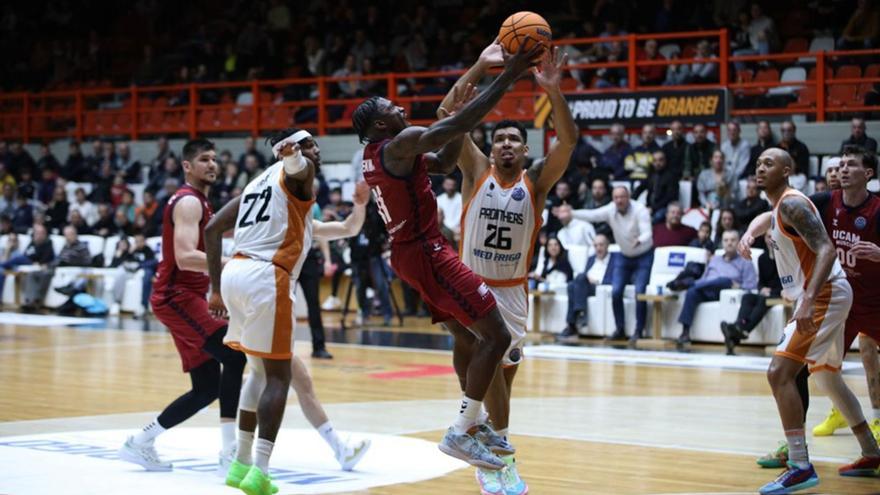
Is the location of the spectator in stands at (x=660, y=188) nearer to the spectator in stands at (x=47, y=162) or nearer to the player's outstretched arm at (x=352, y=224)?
the player's outstretched arm at (x=352, y=224)

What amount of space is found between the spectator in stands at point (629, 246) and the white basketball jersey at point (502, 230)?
7962mm

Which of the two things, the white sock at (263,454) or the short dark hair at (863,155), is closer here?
the white sock at (263,454)

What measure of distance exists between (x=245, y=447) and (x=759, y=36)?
13.4 meters

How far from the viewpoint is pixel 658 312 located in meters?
15.4

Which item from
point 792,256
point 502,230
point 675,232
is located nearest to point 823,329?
point 792,256

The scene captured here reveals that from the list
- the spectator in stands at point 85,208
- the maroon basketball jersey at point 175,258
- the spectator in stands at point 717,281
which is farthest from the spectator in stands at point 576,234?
the maroon basketball jersey at point 175,258

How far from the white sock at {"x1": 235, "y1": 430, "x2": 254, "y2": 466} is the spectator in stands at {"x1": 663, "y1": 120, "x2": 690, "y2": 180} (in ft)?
35.2

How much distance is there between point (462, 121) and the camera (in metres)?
6.18

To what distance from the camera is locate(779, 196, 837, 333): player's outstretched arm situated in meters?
6.82

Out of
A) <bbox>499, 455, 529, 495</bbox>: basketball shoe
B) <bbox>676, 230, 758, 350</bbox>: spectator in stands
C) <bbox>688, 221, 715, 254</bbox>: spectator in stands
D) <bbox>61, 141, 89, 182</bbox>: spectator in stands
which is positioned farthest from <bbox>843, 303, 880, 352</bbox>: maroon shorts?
<bbox>61, 141, 89, 182</bbox>: spectator in stands

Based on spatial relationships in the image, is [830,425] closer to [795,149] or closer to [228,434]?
[228,434]

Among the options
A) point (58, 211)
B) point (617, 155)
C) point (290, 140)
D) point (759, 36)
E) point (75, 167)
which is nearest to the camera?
point (290, 140)

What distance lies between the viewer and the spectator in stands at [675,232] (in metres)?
15.8

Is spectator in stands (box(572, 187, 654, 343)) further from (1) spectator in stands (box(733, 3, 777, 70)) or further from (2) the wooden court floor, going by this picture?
(1) spectator in stands (box(733, 3, 777, 70))
